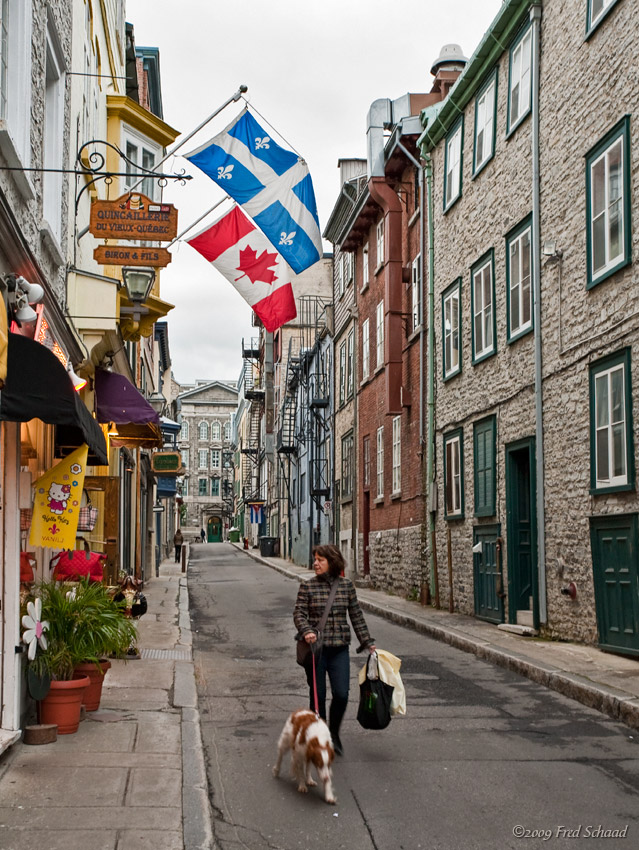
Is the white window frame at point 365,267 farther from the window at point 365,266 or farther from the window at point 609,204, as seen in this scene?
the window at point 609,204

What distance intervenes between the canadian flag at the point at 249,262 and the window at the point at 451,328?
7.03 metres

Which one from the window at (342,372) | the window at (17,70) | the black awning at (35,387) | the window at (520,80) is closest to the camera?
the black awning at (35,387)

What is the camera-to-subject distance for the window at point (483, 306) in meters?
16.3

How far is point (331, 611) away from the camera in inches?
299

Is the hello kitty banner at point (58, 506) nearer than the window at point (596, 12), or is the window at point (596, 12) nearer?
the hello kitty banner at point (58, 506)

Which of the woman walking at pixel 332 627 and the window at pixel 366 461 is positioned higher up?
the window at pixel 366 461

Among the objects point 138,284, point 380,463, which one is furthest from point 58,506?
point 380,463

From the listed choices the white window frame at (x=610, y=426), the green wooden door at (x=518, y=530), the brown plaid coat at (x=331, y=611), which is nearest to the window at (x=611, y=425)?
the white window frame at (x=610, y=426)

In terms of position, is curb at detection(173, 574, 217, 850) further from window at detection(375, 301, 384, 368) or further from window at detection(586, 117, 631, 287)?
window at detection(375, 301, 384, 368)

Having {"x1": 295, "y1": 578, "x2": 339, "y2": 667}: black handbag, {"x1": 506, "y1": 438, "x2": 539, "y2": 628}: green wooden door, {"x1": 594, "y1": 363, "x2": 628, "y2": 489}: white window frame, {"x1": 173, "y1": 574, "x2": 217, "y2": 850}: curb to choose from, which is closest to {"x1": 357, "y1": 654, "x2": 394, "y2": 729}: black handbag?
{"x1": 295, "y1": 578, "x2": 339, "y2": 667}: black handbag

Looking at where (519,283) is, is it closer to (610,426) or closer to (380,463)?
(610,426)

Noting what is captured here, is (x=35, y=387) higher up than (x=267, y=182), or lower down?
lower down

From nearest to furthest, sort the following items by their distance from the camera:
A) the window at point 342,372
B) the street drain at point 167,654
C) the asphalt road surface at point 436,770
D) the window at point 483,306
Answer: the asphalt road surface at point 436,770 → the street drain at point 167,654 → the window at point 483,306 → the window at point 342,372

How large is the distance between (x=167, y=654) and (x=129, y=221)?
5.58 metres
